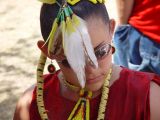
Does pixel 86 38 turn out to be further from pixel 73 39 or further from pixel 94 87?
pixel 94 87

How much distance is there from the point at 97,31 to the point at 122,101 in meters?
0.35

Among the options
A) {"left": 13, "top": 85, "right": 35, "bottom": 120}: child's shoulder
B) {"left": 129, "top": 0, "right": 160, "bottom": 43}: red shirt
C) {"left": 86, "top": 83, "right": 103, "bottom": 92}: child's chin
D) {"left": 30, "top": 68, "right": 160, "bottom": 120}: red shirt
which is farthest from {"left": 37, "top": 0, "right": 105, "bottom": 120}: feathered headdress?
{"left": 129, "top": 0, "right": 160, "bottom": 43}: red shirt

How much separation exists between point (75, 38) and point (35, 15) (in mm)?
3694

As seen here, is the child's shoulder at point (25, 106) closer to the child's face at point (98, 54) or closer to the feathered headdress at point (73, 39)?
the child's face at point (98, 54)

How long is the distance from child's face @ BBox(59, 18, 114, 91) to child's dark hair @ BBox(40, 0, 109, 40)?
0.09 ft

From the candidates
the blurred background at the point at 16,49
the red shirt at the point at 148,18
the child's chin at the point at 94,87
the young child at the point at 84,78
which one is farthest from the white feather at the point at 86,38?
the blurred background at the point at 16,49

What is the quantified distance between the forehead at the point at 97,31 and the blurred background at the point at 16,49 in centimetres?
202

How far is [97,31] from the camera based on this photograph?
165 cm

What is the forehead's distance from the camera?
1635 millimetres

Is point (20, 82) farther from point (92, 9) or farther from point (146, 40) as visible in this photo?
point (92, 9)

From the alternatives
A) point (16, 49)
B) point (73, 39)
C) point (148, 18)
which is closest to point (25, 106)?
point (73, 39)

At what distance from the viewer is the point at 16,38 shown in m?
4.73

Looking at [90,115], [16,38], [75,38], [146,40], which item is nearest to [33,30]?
[16,38]

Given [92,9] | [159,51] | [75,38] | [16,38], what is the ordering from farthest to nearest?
[16,38]
[159,51]
[92,9]
[75,38]
